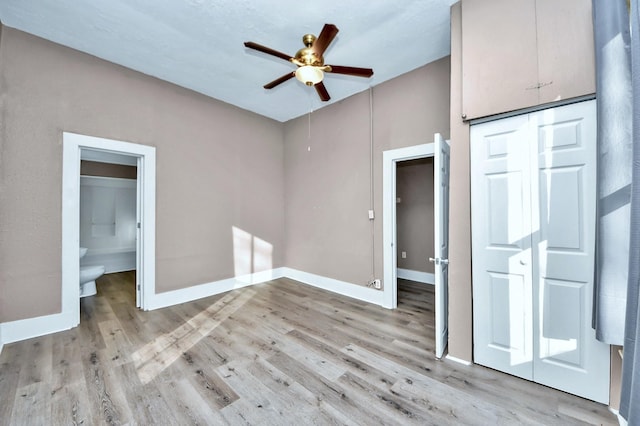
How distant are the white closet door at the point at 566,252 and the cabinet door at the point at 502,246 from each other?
7cm

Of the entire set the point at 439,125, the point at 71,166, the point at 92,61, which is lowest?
the point at 71,166

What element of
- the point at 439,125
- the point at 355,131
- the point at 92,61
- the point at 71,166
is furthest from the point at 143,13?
the point at 439,125

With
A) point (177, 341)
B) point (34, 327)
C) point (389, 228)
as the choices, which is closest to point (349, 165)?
point (389, 228)

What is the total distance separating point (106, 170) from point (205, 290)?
373 centimetres

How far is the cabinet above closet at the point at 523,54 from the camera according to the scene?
1677 mm

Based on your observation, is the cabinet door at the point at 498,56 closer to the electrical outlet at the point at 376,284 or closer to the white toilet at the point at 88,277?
the electrical outlet at the point at 376,284

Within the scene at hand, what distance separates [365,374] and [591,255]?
1.76m

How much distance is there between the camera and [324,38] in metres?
1.88

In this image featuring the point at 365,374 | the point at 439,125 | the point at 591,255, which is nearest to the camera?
the point at 591,255

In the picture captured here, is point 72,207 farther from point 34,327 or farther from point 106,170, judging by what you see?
point 106,170

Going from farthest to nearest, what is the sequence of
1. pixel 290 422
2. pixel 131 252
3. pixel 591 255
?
pixel 131 252, pixel 591 255, pixel 290 422

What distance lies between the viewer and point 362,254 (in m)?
3.65

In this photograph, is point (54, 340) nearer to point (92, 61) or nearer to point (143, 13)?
point (92, 61)

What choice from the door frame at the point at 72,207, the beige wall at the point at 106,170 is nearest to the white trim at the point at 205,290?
the door frame at the point at 72,207
